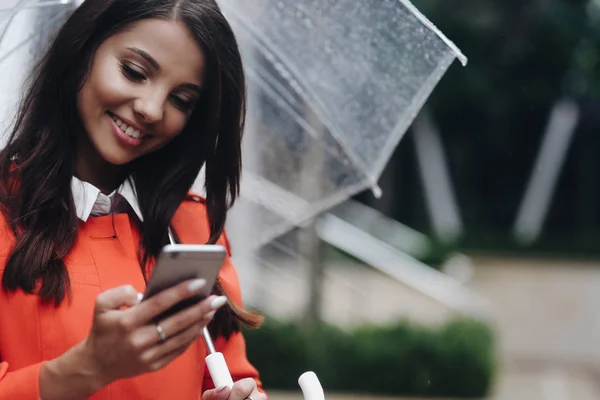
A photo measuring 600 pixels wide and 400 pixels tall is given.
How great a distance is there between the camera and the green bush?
7.66m

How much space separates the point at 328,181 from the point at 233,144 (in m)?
1.19

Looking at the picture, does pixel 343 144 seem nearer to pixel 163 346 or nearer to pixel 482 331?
pixel 163 346

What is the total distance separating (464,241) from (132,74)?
20.8 m

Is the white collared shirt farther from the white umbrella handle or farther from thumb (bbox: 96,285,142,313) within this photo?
thumb (bbox: 96,285,142,313)

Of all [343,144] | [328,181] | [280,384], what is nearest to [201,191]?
[343,144]

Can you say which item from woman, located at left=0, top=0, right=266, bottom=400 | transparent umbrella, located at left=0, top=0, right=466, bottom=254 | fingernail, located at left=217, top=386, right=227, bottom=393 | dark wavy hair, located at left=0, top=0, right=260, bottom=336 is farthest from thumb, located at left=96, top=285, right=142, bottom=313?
transparent umbrella, located at left=0, top=0, right=466, bottom=254

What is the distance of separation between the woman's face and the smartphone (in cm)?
46

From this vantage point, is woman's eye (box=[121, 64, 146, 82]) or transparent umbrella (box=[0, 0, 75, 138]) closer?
woman's eye (box=[121, 64, 146, 82])

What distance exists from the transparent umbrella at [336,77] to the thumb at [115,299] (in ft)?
3.71

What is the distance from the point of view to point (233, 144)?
2273 mm

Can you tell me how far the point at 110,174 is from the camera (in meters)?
2.17

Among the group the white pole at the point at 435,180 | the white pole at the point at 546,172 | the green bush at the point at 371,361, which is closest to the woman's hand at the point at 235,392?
the green bush at the point at 371,361

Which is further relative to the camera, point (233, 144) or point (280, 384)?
point (280, 384)

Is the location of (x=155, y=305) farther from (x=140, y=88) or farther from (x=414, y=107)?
(x=414, y=107)
